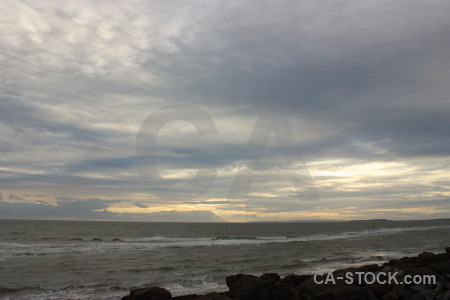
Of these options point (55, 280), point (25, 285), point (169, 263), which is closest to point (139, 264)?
point (169, 263)

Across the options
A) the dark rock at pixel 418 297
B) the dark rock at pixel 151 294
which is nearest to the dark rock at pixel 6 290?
the dark rock at pixel 151 294

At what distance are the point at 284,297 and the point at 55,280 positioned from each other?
14458 millimetres

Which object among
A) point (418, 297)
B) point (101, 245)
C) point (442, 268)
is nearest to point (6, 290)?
point (418, 297)

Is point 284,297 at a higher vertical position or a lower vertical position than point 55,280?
higher

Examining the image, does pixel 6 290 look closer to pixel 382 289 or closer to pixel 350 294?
pixel 350 294

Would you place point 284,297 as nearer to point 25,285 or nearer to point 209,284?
point 209,284

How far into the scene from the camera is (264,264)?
25.0 m

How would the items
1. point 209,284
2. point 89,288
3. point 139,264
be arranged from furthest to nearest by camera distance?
point 139,264
point 209,284
point 89,288

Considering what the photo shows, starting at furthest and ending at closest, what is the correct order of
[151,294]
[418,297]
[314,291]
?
[314,291]
[151,294]
[418,297]

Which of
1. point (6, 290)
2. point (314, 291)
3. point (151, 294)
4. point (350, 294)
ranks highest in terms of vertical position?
point (350, 294)

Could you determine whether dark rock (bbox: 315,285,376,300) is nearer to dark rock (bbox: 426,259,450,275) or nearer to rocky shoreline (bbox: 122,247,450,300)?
rocky shoreline (bbox: 122,247,450,300)

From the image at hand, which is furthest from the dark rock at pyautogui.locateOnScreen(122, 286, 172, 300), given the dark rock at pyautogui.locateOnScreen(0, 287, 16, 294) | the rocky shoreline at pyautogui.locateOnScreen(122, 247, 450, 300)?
the dark rock at pyautogui.locateOnScreen(0, 287, 16, 294)

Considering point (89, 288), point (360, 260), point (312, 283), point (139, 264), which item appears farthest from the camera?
point (360, 260)

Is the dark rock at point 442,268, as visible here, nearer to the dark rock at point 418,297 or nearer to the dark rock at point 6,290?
the dark rock at point 418,297
